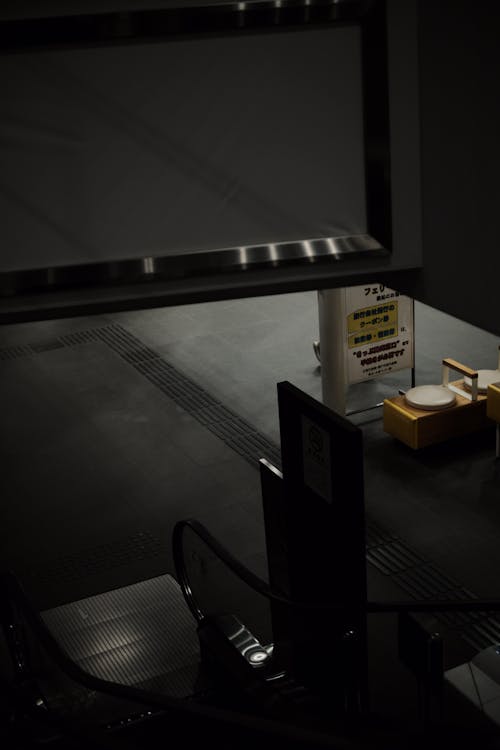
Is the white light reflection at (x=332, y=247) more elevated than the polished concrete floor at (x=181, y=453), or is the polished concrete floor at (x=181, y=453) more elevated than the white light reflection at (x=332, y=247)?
the white light reflection at (x=332, y=247)

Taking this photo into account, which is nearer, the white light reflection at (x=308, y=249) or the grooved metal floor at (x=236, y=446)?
the white light reflection at (x=308, y=249)

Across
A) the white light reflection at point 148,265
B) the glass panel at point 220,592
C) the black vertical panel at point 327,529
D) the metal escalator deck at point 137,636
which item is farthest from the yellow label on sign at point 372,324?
the white light reflection at point 148,265

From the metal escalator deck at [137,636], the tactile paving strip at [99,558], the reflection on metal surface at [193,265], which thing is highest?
the reflection on metal surface at [193,265]

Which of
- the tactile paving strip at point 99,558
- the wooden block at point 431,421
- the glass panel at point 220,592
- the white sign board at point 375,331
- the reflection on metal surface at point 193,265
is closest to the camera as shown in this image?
the reflection on metal surface at point 193,265

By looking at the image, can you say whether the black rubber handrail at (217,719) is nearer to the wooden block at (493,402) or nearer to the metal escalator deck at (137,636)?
the metal escalator deck at (137,636)

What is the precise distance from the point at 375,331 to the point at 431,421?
50.8 inches

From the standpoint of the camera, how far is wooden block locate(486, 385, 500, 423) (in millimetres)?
9320

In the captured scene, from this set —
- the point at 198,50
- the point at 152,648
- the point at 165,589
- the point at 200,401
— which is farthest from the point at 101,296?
the point at 200,401

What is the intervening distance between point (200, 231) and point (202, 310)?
11.6 meters

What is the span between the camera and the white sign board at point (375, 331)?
1029 centimetres

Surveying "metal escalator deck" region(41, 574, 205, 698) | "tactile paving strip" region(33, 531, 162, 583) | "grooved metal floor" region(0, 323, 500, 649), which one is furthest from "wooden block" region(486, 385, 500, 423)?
"metal escalator deck" region(41, 574, 205, 698)

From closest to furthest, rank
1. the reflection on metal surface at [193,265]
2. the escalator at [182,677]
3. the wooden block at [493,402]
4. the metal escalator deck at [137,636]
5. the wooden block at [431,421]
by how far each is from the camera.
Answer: the reflection on metal surface at [193,265]
the escalator at [182,677]
the metal escalator deck at [137,636]
the wooden block at [493,402]
the wooden block at [431,421]

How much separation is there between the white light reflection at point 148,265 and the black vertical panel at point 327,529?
65.8 inches

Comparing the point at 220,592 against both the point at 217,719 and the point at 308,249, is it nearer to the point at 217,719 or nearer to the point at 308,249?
the point at 217,719
